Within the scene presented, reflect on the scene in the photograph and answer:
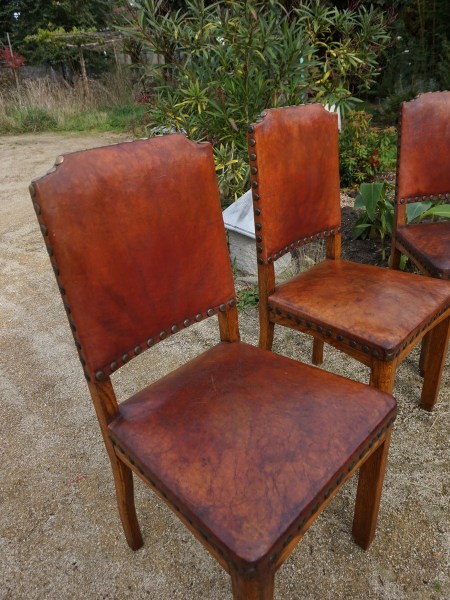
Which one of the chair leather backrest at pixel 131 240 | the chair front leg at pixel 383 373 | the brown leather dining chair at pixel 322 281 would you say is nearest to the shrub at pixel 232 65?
the brown leather dining chair at pixel 322 281

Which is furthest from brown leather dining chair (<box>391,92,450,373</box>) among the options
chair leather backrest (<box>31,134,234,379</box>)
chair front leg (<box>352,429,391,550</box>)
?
chair leather backrest (<box>31,134,234,379</box>)

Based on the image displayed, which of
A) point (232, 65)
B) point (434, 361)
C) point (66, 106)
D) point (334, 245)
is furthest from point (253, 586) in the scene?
point (66, 106)

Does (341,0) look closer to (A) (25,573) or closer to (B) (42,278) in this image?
(B) (42,278)

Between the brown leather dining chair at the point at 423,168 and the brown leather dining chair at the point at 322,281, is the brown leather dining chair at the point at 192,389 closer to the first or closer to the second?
the brown leather dining chair at the point at 322,281

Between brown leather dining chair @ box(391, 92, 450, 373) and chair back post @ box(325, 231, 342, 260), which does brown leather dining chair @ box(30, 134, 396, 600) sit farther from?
brown leather dining chair @ box(391, 92, 450, 373)

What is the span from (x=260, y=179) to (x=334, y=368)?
1.01m

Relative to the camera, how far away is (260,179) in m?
1.41

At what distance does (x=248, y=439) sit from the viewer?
98 centimetres

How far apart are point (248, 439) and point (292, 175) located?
915mm

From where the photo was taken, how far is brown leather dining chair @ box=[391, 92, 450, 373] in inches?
71.5

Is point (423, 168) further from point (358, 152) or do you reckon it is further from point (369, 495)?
point (358, 152)

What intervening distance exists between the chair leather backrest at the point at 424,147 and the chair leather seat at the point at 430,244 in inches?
5.3

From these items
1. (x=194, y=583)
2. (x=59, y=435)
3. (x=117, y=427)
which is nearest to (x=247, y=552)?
(x=117, y=427)

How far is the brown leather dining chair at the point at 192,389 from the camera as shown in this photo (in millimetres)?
865
